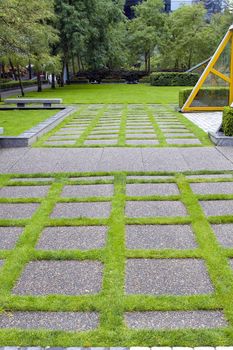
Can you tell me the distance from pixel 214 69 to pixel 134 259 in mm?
11690

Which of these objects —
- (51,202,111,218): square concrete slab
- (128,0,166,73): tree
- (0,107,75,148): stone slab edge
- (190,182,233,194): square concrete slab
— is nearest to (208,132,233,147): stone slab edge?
(190,182,233,194): square concrete slab

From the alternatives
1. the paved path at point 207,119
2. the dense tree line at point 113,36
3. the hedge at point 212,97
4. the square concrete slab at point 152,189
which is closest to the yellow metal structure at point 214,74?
the hedge at point 212,97

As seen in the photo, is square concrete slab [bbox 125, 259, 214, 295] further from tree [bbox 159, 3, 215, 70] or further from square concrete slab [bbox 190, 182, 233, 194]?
tree [bbox 159, 3, 215, 70]

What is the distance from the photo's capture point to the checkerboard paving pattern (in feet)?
32.5

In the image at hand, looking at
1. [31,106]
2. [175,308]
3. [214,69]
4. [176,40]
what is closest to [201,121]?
[214,69]

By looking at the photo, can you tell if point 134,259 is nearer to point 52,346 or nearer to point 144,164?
point 52,346

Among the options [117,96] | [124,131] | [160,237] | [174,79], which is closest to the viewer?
[160,237]

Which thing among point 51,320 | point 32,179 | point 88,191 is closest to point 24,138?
point 32,179

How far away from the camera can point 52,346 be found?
8.97ft

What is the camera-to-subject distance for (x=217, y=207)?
5.28 metres

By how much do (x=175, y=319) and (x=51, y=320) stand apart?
938 mm

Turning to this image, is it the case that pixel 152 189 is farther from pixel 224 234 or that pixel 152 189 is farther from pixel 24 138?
pixel 24 138

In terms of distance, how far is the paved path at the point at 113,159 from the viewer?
7.46 metres

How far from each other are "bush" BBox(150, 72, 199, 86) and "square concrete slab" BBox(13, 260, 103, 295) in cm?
3188
